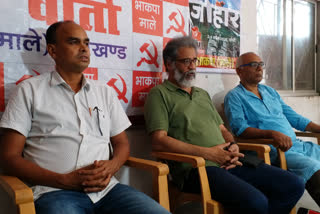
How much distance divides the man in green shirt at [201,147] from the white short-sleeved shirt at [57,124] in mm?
408

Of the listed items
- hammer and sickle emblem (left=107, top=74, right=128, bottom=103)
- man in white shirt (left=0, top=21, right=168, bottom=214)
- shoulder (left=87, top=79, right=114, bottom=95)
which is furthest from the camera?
hammer and sickle emblem (left=107, top=74, right=128, bottom=103)

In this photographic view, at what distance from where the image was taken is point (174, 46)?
1960 mm

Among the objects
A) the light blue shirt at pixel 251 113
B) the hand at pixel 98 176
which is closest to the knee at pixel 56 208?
the hand at pixel 98 176

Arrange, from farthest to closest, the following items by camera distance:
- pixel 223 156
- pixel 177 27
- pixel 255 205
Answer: pixel 177 27 < pixel 223 156 < pixel 255 205

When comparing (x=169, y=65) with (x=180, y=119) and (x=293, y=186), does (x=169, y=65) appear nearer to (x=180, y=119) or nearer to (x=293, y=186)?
(x=180, y=119)

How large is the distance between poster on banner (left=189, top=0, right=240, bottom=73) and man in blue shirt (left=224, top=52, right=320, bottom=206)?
15 centimetres

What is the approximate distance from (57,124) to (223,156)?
933 millimetres

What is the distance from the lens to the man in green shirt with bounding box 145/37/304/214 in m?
1.50

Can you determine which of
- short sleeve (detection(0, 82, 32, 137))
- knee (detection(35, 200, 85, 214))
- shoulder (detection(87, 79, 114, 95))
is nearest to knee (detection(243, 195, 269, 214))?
knee (detection(35, 200, 85, 214))

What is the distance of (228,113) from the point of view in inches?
87.4

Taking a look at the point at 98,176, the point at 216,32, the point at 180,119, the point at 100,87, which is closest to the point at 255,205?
the point at 180,119

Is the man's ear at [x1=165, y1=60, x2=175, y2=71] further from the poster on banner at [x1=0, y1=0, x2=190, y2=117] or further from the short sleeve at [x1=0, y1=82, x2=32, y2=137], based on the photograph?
the short sleeve at [x1=0, y1=82, x2=32, y2=137]

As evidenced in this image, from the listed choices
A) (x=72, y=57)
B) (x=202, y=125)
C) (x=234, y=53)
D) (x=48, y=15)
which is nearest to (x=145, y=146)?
(x=202, y=125)

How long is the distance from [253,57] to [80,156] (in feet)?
5.48
